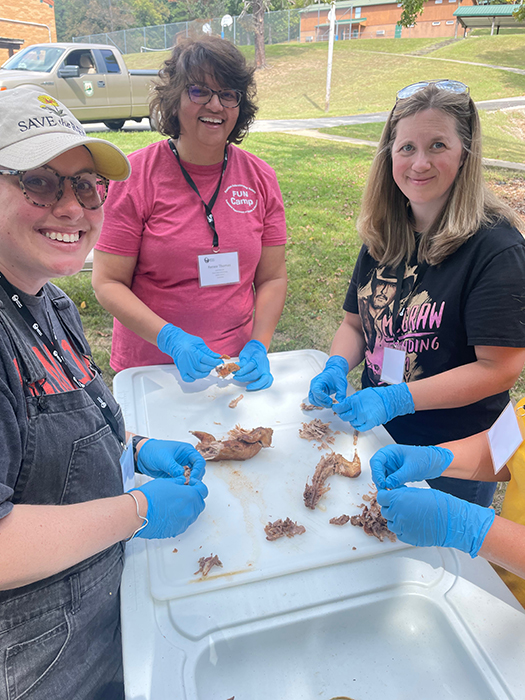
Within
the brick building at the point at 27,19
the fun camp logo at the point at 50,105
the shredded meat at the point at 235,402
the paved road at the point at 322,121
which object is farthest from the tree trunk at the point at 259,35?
the fun camp logo at the point at 50,105

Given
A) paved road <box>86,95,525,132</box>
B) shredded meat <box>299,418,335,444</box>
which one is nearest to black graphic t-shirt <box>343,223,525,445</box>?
shredded meat <box>299,418,335,444</box>

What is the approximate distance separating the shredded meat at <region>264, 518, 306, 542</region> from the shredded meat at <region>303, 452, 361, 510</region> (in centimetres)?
10

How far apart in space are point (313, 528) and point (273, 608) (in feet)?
0.91

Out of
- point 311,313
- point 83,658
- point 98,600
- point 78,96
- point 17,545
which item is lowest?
point 311,313

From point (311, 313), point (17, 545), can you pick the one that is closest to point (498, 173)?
point (311, 313)

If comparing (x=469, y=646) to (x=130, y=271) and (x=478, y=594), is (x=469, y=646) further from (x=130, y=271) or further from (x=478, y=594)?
(x=130, y=271)

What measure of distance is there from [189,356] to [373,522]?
103cm

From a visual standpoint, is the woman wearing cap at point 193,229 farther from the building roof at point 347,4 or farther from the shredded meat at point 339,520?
the building roof at point 347,4

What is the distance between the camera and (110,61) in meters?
12.8

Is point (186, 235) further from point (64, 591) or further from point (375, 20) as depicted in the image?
point (375, 20)

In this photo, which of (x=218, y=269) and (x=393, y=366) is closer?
(x=393, y=366)

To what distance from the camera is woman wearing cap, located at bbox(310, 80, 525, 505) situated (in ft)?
5.46

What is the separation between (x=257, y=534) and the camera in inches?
53.6

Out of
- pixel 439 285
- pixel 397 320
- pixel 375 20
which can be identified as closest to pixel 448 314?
pixel 439 285
